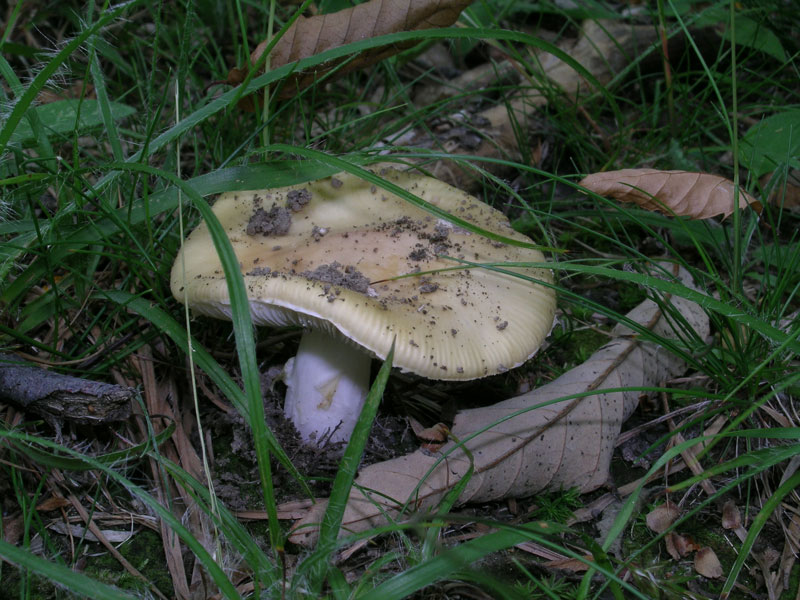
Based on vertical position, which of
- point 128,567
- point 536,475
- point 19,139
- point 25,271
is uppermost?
point 19,139

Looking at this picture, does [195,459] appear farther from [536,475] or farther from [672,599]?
[672,599]

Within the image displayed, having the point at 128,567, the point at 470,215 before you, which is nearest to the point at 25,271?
the point at 128,567

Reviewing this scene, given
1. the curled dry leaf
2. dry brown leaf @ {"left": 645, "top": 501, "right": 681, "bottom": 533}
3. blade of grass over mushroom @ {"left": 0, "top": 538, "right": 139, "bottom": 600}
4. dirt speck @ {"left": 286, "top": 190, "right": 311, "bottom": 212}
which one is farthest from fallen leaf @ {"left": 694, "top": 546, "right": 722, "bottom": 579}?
dirt speck @ {"left": 286, "top": 190, "right": 311, "bottom": 212}

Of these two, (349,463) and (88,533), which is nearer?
(349,463)

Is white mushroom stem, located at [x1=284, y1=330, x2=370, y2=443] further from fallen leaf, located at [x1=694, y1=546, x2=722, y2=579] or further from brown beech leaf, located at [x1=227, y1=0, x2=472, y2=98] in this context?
fallen leaf, located at [x1=694, y1=546, x2=722, y2=579]

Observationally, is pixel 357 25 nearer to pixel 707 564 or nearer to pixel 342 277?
pixel 342 277

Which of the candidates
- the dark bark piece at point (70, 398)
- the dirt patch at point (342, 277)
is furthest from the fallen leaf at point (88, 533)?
the dirt patch at point (342, 277)

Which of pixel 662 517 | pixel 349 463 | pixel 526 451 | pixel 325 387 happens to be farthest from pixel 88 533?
pixel 662 517
